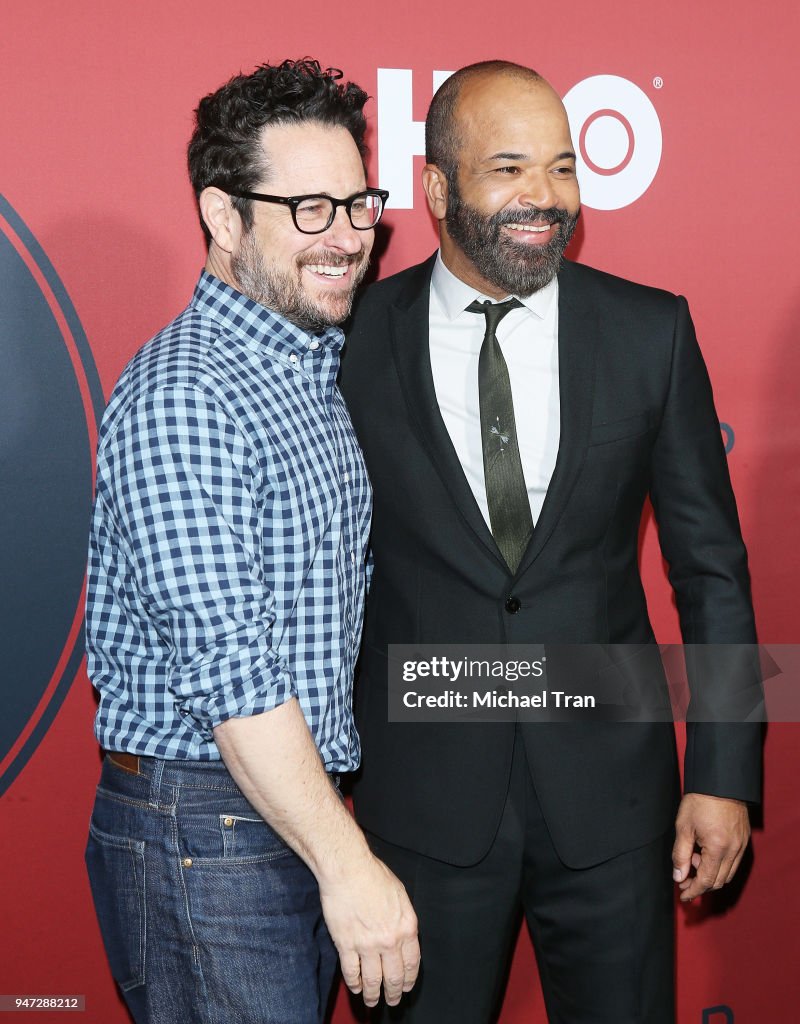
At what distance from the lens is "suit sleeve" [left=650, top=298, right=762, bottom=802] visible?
6.25ft

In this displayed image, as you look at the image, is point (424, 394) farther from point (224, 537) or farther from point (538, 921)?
point (538, 921)

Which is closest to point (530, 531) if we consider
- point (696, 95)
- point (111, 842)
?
point (111, 842)

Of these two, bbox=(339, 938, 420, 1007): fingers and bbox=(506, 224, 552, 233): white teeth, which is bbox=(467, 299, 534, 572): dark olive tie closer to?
bbox=(506, 224, 552, 233): white teeth

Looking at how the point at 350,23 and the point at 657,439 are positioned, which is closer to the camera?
the point at 657,439

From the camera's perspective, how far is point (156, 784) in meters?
1.59

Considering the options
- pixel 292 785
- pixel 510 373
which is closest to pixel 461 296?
pixel 510 373

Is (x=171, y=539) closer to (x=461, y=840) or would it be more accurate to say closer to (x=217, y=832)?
(x=217, y=832)

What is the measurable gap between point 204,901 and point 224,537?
528 millimetres

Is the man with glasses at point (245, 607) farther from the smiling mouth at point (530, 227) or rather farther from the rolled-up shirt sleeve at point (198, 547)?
the smiling mouth at point (530, 227)

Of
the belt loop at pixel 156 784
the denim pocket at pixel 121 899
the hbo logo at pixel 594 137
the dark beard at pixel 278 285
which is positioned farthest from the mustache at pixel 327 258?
the denim pocket at pixel 121 899

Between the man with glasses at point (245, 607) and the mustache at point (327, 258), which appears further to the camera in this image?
the mustache at point (327, 258)

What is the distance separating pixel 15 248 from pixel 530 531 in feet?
3.60

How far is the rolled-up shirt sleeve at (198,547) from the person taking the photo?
55.7 inches

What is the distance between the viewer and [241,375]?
1.57 m
